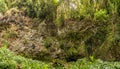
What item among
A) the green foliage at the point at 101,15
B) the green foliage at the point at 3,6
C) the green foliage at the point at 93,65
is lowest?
the green foliage at the point at 93,65

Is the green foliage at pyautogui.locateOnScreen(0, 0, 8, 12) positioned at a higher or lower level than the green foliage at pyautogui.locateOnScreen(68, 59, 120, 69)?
higher

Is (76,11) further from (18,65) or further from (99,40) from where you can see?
(18,65)

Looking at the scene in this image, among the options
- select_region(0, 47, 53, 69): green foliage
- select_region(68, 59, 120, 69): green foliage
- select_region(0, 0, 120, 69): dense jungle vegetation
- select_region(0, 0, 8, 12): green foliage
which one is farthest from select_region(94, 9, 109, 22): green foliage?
select_region(0, 0, 8, 12): green foliage

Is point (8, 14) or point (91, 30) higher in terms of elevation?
point (8, 14)

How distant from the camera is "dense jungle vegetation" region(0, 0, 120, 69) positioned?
31.4 ft

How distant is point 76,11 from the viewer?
35.1 ft

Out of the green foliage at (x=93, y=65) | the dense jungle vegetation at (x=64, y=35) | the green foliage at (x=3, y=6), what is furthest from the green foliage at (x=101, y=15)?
the green foliage at (x=3, y=6)

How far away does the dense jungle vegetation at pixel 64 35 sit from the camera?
956 cm

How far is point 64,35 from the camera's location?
33.8 feet

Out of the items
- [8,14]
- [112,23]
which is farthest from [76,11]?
[8,14]

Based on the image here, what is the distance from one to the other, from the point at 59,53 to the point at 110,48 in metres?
2.18

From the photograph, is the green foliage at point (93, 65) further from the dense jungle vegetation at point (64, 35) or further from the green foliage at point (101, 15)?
the green foliage at point (101, 15)

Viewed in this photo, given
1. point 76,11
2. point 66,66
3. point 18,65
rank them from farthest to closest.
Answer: point 76,11
point 66,66
point 18,65

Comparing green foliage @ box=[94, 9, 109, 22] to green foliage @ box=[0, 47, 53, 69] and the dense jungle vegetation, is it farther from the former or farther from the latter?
green foliage @ box=[0, 47, 53, 69]
